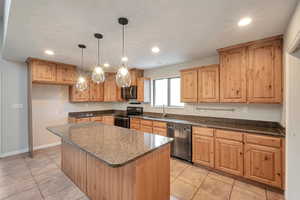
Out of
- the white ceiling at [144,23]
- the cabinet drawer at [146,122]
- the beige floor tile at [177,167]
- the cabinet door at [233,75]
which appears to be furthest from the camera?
the cabinet drawer at [146,122]

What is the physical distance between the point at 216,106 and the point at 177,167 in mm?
1653

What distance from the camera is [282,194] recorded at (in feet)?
6.84

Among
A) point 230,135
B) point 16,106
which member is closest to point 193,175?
point 230,135

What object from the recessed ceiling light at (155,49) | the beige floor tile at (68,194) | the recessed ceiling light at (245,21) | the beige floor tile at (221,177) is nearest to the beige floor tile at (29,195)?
the beige floor tile at (68,194)

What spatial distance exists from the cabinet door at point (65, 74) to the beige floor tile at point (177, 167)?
3700 millimetres

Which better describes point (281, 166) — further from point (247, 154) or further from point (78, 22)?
point (78, 22)

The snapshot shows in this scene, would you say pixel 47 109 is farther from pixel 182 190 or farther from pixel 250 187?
pixel 250 187

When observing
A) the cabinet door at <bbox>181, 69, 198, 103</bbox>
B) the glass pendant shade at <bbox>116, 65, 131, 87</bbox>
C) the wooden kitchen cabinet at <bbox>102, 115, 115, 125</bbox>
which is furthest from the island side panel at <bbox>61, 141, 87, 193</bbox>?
the cabinet door at <bbox>181, 69, 198, 103</bbox>

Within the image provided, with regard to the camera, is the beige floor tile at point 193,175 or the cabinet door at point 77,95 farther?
the cabinet door at point 77,95

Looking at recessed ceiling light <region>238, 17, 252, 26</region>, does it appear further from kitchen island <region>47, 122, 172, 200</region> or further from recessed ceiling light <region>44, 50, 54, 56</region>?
recessed ceiling light <region>44, 50, 54, 56</region>

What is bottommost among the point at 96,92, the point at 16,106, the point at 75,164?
the point at 75,164

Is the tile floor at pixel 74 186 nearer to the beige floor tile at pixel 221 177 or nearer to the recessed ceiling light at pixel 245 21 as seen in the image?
the beige floor tile at pixel 221 177

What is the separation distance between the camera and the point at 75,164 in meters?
2.34

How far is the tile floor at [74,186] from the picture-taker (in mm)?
2051
